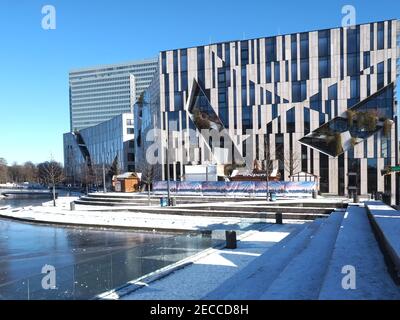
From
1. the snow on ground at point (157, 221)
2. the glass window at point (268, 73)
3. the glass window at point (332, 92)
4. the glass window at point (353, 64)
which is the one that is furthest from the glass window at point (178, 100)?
the snow on ground at point (157, 221)

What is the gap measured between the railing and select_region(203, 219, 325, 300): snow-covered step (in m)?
2.99

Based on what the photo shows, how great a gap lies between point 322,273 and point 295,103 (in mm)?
42382

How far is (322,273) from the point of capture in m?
8.88

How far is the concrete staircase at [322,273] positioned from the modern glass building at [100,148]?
6444 cm

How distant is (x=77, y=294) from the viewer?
8781 millimetres

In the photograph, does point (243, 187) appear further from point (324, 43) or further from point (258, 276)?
point (258, 276)

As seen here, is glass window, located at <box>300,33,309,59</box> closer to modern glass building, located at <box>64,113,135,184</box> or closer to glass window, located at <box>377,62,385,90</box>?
glass window, located at <box>377,62,385,90</box>

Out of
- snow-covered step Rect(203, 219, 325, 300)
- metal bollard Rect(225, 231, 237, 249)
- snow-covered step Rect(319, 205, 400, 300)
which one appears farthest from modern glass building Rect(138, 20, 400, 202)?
snow-covered step Rect(319, 205, 400, 300)

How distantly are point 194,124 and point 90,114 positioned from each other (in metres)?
144

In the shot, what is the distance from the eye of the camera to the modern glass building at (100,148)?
280ft

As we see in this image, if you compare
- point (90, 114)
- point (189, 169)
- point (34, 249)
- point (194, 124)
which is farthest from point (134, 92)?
point (34, 249)

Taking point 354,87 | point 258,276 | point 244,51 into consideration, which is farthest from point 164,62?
point 258,276

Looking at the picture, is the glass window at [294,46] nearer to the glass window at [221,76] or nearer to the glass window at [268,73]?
the glass window at [268,73]

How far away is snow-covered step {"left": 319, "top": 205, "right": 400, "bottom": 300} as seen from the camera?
6809 millimetres
